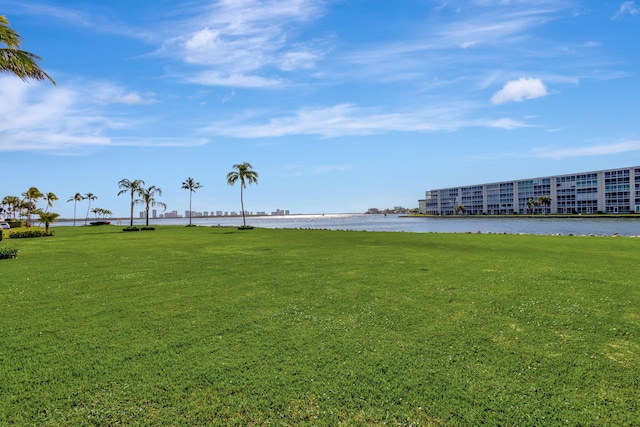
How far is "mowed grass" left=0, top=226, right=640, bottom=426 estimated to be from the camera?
4336 mm

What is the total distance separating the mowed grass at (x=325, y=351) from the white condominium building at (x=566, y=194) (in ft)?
528

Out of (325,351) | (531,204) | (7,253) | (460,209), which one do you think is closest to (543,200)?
(531,204)

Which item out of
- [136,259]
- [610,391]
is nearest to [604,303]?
[610,391]

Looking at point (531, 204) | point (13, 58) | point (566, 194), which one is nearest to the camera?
point (13, 58)

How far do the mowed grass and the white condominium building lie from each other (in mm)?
160898

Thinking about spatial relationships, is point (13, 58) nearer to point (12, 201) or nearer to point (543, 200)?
point (12, 201)

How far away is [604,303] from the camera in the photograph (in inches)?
330

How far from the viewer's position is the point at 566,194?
500 feet

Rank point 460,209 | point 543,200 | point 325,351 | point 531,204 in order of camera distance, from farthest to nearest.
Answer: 1. point 460,209
2. point 531,204
3. point 543,200
4. point 325,351

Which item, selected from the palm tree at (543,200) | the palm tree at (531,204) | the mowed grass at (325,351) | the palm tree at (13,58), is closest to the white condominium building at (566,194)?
the palm tree at (531,204)

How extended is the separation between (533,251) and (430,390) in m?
17.5

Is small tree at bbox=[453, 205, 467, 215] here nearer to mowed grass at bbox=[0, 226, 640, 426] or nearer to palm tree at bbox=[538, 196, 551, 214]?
palm tree at bbox=[538, 196, 551, 214]

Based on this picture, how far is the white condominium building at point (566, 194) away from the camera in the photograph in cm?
13150

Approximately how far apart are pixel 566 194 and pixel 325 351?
183m
